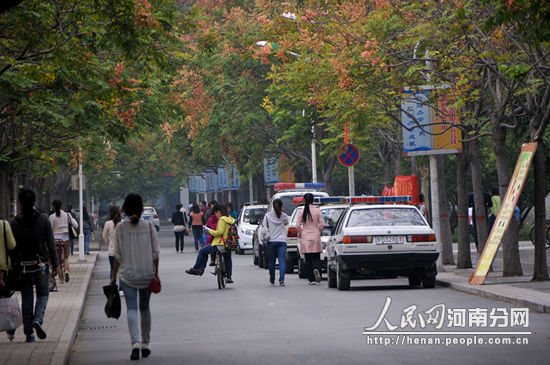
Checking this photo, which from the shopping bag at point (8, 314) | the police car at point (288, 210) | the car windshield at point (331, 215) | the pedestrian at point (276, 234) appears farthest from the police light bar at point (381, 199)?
the shopping bag at point (8, 314)

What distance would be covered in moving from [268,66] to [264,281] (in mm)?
20802

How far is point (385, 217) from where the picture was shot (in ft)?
65.6

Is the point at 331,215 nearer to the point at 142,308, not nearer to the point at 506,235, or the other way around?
the point at 506,235

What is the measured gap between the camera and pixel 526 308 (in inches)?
598

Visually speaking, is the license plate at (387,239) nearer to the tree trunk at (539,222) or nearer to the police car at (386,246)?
the police car at (386,246)

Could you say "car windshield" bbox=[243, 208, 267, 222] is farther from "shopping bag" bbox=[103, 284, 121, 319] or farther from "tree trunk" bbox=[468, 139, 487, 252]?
"shopping bag" bbox=[103, 284, 121, 319]

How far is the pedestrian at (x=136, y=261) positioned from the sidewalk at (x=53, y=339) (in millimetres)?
833

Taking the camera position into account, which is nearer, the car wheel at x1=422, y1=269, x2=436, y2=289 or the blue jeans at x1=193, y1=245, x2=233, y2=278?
the car wheel at x1=422, y1=269, x2=436, y2=289

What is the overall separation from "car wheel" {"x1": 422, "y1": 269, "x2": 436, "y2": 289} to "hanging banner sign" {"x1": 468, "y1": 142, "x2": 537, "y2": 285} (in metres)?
0.78

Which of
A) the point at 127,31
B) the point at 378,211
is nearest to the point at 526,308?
the point at 378,211

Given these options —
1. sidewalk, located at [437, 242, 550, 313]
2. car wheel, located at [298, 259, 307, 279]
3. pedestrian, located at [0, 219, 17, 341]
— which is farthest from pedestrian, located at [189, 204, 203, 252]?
pedestrian, located at [0, 219, 17, 341]

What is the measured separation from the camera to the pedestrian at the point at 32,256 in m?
12.9

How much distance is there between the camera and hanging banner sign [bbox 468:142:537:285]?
62.4 feet

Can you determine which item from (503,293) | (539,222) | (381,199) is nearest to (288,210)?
(381,199)
